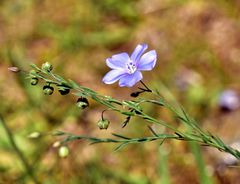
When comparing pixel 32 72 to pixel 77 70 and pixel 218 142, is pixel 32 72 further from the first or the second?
pixel 77 70

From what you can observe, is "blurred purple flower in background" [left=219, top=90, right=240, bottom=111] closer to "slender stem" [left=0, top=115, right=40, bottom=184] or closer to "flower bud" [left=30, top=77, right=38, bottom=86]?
"slender stem" [left=0, top=115, right=40, bottom=184]

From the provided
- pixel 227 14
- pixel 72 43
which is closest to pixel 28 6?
pixel 72 43

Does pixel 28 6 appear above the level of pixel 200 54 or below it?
above

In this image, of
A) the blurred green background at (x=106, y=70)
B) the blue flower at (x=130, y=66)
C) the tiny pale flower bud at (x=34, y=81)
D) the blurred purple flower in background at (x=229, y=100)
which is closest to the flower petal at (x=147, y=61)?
the blue flower at (x=130, y=66)

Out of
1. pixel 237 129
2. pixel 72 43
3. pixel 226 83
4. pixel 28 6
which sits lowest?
pixel 237 129

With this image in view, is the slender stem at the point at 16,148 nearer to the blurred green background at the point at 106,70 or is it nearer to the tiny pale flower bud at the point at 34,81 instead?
the blurred green background at the point at 106,70

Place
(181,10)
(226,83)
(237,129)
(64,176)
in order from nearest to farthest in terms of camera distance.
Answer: (64,176) → (237,129) → (226,83) → (181,10)

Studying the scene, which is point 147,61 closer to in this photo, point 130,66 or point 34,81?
point 130,66
